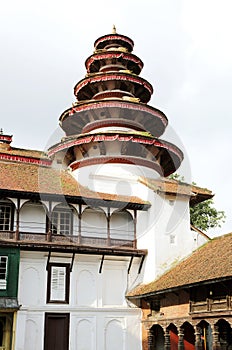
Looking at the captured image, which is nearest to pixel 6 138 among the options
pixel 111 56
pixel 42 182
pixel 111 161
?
pixel 111 56

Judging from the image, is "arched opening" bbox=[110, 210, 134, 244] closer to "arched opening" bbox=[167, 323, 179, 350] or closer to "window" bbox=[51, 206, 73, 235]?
"window" bbox=[51, 206, 73, 235]

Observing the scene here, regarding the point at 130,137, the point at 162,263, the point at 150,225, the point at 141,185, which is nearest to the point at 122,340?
the point at 162,263

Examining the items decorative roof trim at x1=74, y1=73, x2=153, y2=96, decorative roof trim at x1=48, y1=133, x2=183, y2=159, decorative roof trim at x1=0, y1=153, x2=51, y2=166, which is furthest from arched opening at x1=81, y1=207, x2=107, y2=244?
decorative roof trim at x1=74, y1=73, x2=153, y2=96

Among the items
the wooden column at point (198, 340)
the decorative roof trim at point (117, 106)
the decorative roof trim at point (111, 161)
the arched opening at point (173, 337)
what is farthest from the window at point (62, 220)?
the decorative roof trim at point (117, 106)

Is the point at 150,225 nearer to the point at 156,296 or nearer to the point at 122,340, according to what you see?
the point at 156,296

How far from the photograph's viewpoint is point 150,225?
25688 mm

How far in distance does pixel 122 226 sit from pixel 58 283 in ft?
16.0

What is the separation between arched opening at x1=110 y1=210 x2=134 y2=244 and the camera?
26.0 m

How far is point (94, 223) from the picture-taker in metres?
25.8

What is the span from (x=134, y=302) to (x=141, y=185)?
6.48 metres

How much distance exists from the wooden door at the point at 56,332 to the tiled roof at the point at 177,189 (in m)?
8.28

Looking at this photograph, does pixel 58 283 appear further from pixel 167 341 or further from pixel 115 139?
pixel 115 139

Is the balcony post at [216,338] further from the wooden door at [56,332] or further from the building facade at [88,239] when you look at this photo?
the wooden door at [56,332]

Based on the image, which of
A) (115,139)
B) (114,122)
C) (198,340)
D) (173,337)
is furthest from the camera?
(114,122)
